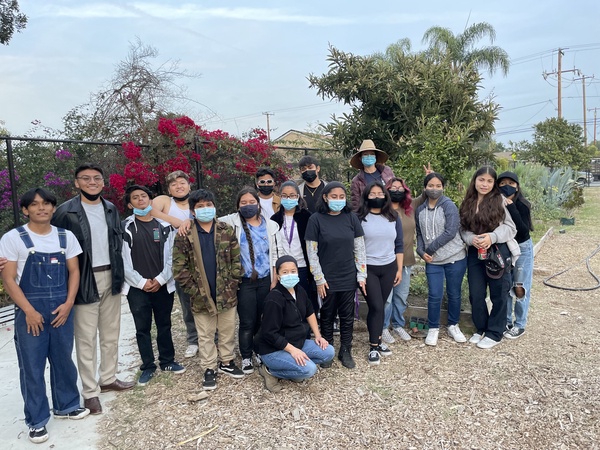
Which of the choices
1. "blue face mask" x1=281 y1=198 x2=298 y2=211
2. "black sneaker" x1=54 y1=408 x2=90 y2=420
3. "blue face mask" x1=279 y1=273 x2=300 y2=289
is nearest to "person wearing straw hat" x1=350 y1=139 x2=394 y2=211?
"blue face mask" x1=281 y1=198 x2=298 y2=211

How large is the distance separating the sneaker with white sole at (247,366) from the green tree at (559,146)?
23.3m

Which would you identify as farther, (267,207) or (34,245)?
(267,207)

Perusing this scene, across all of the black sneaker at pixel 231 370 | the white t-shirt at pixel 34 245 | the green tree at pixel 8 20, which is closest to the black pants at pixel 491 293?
the black sneaker at pixel 231 370

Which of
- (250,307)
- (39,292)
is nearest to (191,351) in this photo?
(250,307)

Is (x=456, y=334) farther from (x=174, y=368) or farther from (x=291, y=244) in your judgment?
(x=174, y=368)

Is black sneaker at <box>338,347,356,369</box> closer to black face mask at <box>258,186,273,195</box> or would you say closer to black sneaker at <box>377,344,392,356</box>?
black sneaker at <box>377,344,392,356</box>

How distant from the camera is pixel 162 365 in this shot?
428cm

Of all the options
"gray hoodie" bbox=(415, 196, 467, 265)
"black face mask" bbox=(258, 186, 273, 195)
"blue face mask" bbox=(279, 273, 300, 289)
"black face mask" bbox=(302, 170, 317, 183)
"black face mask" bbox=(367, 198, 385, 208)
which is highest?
"black face mask" bbox=(302, 170, 317, 183)

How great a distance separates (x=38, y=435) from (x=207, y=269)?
173 centimetres

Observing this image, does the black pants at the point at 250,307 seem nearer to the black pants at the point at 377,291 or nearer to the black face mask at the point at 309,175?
the black pants at the point at 377,291

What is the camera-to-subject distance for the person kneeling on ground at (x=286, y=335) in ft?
12.3

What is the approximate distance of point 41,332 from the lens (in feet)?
10.7

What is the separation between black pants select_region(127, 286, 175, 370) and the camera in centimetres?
395

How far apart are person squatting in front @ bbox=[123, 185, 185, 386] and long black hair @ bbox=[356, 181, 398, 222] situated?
1844 mm
